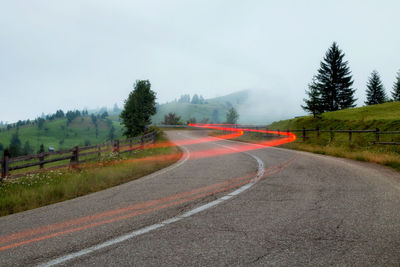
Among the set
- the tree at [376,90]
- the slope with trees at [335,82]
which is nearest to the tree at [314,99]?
the slope with trees at [335,82]

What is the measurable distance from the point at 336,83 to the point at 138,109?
40962 mm

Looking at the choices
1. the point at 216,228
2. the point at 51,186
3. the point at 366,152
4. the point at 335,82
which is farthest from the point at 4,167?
the point at 335,82

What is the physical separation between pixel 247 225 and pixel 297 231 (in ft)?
2.23

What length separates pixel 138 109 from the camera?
58.7 metres

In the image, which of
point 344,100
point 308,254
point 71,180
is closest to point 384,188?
point 308,254

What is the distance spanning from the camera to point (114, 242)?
3244 millimetres

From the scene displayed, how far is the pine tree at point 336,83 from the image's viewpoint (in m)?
46.8

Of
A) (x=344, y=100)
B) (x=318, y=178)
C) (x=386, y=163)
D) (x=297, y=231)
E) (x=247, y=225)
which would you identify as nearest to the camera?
(x=297, y=231)

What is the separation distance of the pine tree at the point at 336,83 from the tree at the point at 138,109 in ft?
123

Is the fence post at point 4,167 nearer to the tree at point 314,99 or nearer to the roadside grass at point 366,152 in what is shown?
the roadside grass at point 366,152

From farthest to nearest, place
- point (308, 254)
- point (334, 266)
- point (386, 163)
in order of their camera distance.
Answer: point (386, 163), point (308, 254), point (334, 266)

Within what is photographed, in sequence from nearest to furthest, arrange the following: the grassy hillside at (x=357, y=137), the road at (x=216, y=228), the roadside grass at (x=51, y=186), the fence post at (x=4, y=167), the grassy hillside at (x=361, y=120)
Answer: the road at (x=216, y=228), the roadside grass at (x=51, y=186), the fence post at (x=4, y=167), the grassy hillside at (x=357, y=137), the grassy hillside at (x=361, y=120)

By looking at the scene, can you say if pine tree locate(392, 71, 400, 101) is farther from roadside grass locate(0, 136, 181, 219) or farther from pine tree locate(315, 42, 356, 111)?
roadside grass locate(0, 136, 181, 219)

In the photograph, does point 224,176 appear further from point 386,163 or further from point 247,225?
point 386,163
